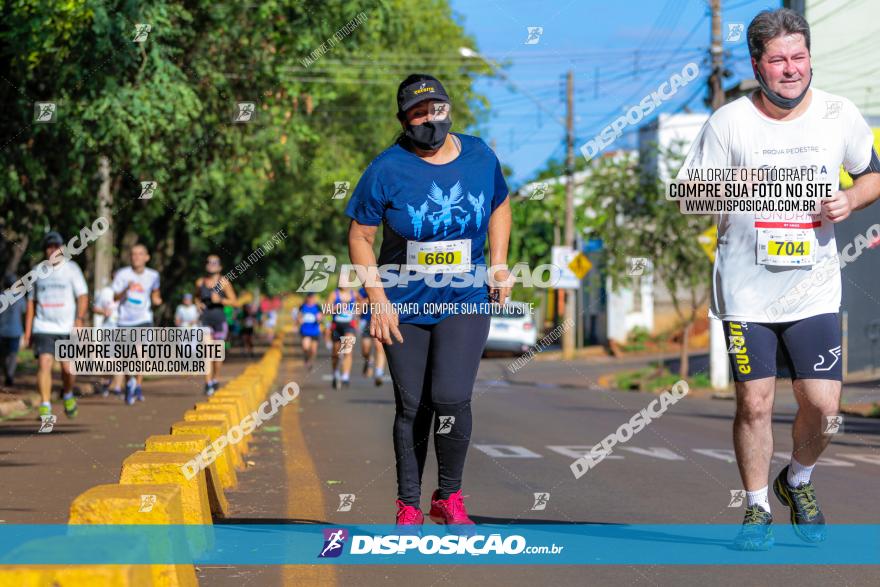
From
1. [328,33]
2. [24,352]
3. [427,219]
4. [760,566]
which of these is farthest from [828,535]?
[24,352]

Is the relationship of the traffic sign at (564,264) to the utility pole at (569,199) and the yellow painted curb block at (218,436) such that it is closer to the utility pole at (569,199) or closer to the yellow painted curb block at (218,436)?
the utility pole at (569,199)

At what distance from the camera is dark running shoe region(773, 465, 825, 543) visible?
7.00 metres

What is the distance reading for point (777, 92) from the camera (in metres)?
6.77

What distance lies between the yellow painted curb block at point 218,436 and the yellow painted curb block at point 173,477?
69.2 inches

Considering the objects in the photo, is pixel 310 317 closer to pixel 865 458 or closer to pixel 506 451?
pixel 506 451

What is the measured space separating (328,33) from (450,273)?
55.3ft

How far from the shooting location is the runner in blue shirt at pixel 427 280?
6.85 meters

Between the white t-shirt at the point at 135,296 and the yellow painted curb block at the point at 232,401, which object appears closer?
the yellow painted curb block at the point at 232,401

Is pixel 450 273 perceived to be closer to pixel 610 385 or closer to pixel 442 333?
pixel 442 333

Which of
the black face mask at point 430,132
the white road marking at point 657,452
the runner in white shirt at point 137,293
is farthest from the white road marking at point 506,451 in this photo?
the runner in white shirt at point 137,293

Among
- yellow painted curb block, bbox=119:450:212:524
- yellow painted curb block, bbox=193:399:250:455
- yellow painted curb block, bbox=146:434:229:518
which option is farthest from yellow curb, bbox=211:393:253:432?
yellow painted curb block, bbox=119:450:212:524

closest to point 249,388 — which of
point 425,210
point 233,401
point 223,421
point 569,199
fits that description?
point 233,401

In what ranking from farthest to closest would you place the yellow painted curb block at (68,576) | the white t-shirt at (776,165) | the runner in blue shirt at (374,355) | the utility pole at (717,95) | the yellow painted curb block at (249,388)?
1. the utility pole at (717,95)
2. the runner in blue shirt at (374,355)
3. the yellow painted curb block at (249,388)
4. the white t-shirt at (776,165)
5. the yellow painted curb block at (68,576)

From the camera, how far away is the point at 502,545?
7137 mm
